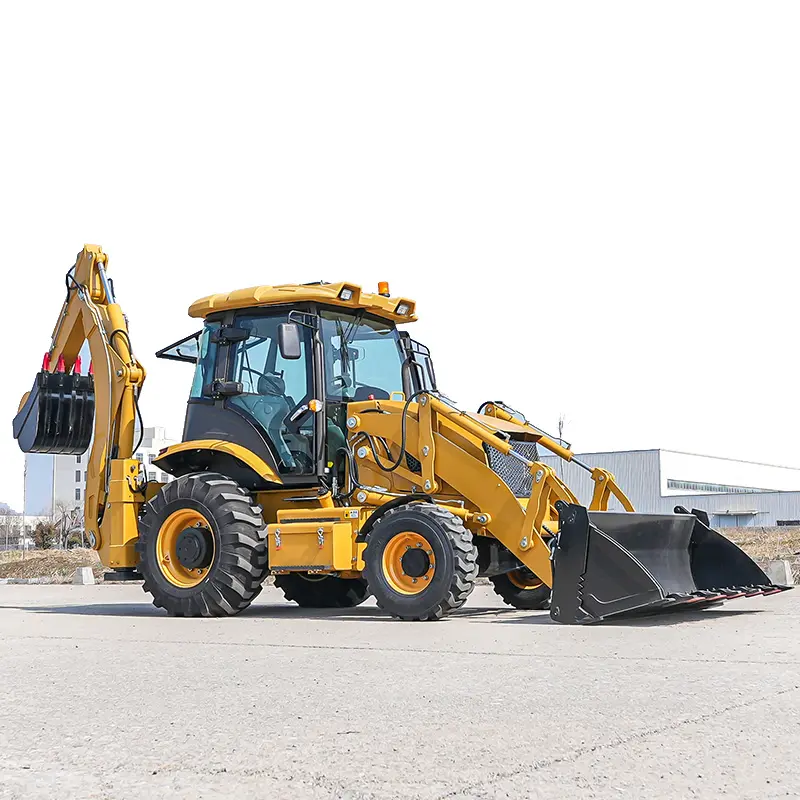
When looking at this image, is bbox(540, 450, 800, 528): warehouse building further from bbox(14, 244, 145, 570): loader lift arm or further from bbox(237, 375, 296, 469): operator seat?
bbox(237, 375, 296, 469): operator seat

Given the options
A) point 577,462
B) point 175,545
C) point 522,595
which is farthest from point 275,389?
point 522,595

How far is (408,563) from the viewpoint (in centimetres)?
1121

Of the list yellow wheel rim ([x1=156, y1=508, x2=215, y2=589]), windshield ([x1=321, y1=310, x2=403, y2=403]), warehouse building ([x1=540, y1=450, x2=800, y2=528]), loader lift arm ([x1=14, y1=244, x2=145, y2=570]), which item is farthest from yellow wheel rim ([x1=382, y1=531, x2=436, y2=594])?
warehouse building ([x1=540, y1=450, x2=800, y2=528])

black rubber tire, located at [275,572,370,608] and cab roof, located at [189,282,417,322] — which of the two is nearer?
cab roof, located at [189,282,417,322]

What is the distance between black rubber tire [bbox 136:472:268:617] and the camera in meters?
12.0

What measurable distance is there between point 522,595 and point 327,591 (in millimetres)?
2524

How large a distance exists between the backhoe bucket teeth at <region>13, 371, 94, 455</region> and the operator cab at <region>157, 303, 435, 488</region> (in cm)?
221

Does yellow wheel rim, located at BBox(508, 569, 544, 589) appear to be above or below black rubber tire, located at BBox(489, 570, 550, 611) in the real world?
above

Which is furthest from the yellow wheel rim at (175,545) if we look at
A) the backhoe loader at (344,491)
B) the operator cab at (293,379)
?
the operator cab at (293,379)

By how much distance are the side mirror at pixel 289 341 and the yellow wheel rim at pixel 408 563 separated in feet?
7.56

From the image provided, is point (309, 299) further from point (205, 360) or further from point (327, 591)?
point (327, 591)

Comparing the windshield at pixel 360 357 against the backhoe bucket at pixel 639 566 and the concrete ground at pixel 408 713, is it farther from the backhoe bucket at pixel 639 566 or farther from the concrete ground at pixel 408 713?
the concrete ground at pixel 408 713

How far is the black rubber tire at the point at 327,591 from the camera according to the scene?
550 inches

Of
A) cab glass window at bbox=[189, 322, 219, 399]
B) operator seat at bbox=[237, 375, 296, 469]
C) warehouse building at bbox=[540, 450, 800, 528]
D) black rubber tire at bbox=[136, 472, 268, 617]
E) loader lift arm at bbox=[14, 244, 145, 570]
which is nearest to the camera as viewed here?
black rubber tire at bbox=[136, 472, 268, 617]
